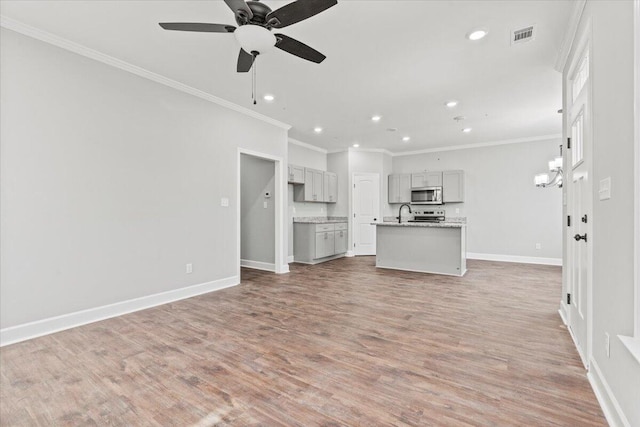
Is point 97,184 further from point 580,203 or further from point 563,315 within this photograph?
point 563,315

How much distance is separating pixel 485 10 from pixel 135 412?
3836mm

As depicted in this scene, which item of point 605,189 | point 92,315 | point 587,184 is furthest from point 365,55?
point 92,315

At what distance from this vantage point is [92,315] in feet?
10.4

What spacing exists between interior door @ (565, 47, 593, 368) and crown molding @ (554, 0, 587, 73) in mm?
292

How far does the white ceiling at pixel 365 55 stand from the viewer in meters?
2.53

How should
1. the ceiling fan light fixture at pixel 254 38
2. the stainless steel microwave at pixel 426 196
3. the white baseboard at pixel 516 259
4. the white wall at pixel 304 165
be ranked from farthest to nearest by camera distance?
1. the stainless steel microwave at pixel 426 196
2. the white wall at pixel 304 165
3. the white baseboard at pixel 516 259
4. the ceiling fan light fixture at pixel 254 38

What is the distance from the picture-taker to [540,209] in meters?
6.71

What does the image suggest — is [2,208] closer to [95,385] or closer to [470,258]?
[95,385]

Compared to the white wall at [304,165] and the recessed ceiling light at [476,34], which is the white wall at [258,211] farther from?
the recessed ceiling light at [476,34]

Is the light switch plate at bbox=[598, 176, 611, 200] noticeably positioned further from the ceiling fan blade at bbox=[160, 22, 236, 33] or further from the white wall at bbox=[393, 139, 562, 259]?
the white wall at bbox=[393, 139, 562, 259]

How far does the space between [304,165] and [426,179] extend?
320 cm

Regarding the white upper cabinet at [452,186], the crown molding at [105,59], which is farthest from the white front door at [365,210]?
the crown molding at [105,59]

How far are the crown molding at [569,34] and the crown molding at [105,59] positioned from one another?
4.04 m

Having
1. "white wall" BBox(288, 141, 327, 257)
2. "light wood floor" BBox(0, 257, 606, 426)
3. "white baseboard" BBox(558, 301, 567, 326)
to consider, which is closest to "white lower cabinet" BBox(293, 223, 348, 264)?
"white wall" BBox(288, 141, 327, 257)
